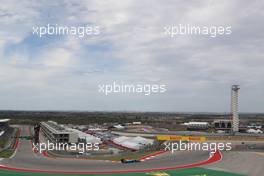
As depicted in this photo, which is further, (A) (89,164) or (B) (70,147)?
(B) (70,147)

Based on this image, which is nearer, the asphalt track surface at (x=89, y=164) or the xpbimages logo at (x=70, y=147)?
the asphalt track surface at (x=89, y=164)

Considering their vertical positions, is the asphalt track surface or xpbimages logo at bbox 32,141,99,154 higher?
xpbimages logo at bbox 32,141,99,154

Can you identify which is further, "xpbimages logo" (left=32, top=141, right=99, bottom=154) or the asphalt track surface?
"xpbimages logo" (left=32, top=141, right=99, bottom=154)

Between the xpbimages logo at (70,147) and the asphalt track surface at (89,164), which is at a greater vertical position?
the xpbimages logo at (70,147)

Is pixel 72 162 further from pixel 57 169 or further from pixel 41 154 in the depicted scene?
pixel 41 154

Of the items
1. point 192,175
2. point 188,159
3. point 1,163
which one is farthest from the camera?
point 188,159

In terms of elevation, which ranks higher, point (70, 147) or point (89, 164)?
point (70, 147)

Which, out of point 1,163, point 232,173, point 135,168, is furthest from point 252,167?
point 1,163

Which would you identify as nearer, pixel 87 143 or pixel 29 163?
pixel 29 163
